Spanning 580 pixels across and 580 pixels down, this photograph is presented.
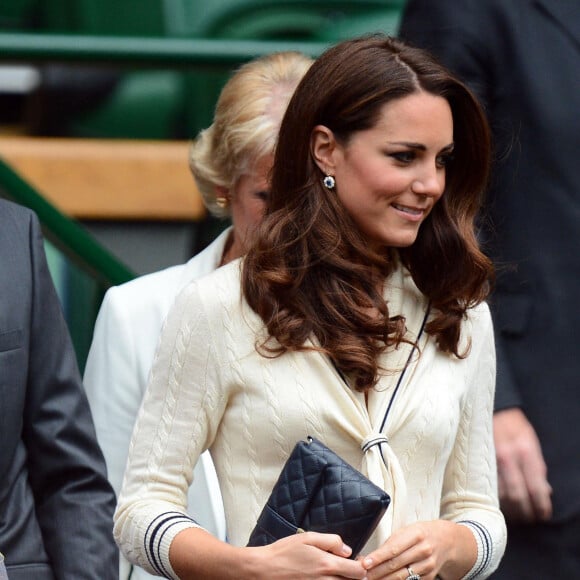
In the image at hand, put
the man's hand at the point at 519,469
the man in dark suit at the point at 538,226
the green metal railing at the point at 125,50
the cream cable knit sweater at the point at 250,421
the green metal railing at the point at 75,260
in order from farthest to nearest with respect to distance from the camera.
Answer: the green metal railing at the point at 125,50 < the green metal railing at the point at 75,260 < the man in dark suit at the point at 538,226 < the man's hand at the point at 519,469 < the cream cable knit sweater at the point at 250,421

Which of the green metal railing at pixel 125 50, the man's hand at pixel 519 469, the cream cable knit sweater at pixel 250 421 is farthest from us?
the green metal railing at pixel 125 50

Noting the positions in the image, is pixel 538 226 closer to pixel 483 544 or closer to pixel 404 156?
pixel 404 156

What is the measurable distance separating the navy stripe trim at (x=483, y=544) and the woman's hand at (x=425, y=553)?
0.04 m

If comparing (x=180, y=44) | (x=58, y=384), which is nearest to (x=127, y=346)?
(x=58, y=384)

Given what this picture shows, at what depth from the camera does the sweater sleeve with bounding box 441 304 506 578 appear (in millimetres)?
3143

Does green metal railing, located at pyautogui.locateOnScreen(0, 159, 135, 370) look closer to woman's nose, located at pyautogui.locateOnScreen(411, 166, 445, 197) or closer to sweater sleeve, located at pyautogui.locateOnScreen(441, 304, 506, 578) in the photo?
sweater sleeve, located at pyautogui.locateOnScreen(441, 304, 506, 578)

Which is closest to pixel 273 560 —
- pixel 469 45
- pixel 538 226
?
pixel 538 226

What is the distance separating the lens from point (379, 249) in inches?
123

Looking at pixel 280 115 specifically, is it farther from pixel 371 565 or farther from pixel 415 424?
pixel 371 565

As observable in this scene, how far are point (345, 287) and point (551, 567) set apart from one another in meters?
0.95

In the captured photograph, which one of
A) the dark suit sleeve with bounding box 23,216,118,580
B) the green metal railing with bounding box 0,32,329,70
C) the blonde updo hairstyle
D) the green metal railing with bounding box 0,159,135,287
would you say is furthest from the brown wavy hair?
the green metal railing with bounding box 0,32,329,70

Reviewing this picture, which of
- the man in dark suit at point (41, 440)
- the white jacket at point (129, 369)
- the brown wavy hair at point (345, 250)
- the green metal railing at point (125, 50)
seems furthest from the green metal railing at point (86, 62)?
the brown wavy hair at point (345, 250)

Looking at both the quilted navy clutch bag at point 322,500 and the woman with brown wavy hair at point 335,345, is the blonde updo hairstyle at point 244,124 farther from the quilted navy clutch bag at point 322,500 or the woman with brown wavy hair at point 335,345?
the quilted navy clutch bag at point 322,500

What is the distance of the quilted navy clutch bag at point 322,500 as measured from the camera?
275 cm
